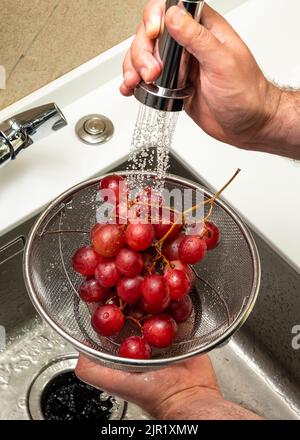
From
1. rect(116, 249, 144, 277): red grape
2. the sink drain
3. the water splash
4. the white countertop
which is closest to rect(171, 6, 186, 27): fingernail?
the water splash

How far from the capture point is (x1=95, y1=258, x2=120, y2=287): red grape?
68 centimetres

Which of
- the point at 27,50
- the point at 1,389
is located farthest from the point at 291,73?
the point at 1,389

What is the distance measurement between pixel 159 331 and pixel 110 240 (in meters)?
0.11

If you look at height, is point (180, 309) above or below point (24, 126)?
below

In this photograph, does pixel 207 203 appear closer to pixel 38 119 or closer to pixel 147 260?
pixel 147 260

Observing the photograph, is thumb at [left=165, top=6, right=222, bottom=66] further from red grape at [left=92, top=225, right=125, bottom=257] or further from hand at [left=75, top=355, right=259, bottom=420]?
hand at [left=75, top=355, right=259, bottom=420]

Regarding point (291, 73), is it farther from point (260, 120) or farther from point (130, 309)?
point (130, 309)

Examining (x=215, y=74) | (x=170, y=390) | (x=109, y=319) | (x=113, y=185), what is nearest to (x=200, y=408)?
(x=170, y=390)

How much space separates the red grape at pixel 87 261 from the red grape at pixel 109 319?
44mm

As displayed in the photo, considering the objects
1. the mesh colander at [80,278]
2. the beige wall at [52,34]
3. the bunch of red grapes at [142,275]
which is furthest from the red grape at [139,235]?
the beige wall at [52,34]

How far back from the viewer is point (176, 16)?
54cm

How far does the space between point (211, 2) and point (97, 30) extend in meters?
0.23

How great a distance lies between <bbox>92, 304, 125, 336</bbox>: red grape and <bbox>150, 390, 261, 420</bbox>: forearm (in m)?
0.14

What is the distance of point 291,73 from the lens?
1073mm
